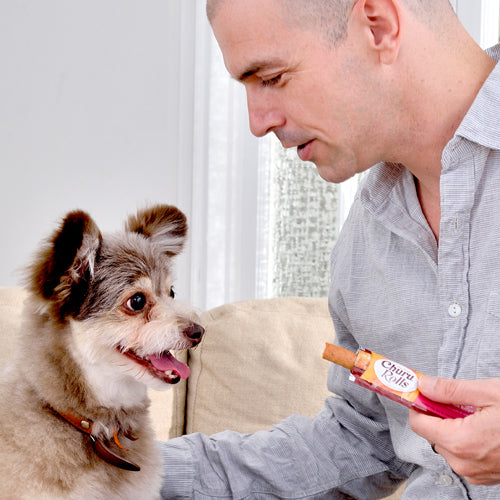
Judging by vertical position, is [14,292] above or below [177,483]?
above

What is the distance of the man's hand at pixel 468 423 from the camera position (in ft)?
2.95

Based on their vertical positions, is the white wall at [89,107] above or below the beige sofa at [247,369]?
Answer: above

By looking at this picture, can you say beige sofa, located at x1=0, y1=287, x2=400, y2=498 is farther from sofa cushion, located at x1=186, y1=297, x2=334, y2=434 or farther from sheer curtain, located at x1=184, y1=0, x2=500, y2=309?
sheer curtain, located at x1=184, y1=0, x2=500, y2=309

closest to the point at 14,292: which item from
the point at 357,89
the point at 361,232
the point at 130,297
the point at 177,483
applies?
the point at 130,297

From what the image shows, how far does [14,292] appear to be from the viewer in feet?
6.97

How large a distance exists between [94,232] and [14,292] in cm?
95

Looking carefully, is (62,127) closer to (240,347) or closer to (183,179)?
(183,179)

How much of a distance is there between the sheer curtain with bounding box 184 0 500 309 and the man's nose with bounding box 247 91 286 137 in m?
1.48

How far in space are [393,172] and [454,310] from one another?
1.12 feet

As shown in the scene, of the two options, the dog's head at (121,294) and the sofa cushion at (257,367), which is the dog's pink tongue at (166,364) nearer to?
the dog's head at (121,294)

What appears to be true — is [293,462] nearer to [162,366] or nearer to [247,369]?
[162,366]

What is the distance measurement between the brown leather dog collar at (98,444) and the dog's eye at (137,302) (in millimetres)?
267

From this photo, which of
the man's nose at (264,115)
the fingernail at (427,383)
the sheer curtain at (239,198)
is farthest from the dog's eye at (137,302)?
the sheer curtain at (239,198)

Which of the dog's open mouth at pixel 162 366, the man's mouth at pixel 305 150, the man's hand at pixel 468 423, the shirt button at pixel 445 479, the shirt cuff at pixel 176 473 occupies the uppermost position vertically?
the man's mouth at pixel 305 150
